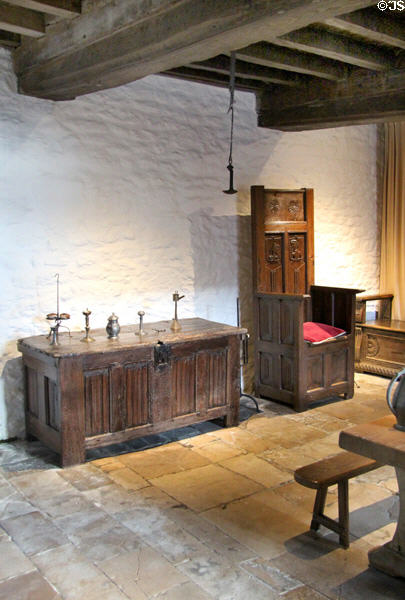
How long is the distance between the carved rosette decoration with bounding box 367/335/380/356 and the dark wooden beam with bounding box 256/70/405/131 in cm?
221

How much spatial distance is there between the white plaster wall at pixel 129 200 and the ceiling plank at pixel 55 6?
3.39 ft

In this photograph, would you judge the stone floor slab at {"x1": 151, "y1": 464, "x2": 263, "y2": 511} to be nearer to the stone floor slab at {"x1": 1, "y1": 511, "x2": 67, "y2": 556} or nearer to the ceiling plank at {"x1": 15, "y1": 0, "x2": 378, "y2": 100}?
the stone floor slab at {"x1": 1, "y1": 511, "x2": 67, "y2": 556}

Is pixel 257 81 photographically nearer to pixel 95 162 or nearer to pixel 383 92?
pixel 383 92

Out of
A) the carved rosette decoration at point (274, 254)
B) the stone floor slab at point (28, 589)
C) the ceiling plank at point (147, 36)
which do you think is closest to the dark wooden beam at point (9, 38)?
the ceiling plank at point (147, 36)

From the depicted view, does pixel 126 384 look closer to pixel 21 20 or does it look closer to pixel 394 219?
pixel 21 20

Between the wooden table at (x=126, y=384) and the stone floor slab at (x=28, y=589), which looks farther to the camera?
the wooden table at (x=126, y=384)

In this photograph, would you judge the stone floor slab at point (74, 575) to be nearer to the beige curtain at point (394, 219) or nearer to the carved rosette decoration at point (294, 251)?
the carved rosette decoration at point (294, 251)

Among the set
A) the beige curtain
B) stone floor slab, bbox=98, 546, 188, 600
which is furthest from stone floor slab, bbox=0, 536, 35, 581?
the beige curtain

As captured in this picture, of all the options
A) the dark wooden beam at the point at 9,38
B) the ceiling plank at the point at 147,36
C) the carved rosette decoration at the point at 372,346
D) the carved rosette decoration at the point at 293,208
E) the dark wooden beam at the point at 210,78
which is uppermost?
the dark wooden beam at the point at 210,78

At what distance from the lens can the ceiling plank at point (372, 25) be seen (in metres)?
3.22

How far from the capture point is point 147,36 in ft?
9.05

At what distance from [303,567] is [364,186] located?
4667mm

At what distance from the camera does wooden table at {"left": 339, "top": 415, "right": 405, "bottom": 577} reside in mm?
2287

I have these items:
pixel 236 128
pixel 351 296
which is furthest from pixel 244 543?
pixel 236 128
